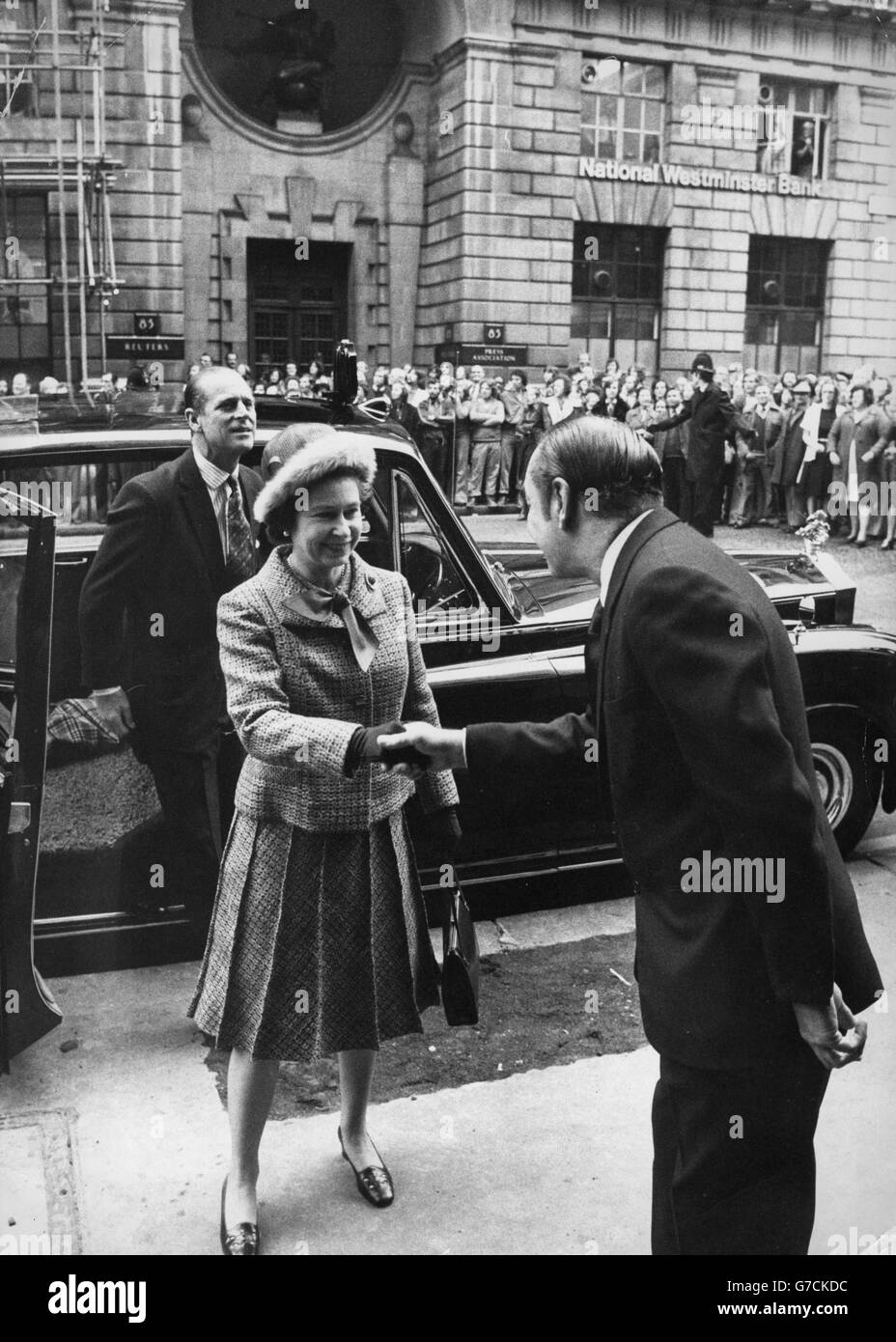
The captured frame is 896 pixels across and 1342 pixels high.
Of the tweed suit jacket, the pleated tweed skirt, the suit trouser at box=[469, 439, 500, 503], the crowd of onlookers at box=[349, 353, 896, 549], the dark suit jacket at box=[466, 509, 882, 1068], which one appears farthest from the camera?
the suit trouser at box=[469, 439, 500, 503]

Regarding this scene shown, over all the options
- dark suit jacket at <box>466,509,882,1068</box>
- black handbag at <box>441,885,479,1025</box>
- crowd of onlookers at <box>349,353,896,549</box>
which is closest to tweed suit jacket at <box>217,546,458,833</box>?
black handbag at <box>441,885,479,1025</box>

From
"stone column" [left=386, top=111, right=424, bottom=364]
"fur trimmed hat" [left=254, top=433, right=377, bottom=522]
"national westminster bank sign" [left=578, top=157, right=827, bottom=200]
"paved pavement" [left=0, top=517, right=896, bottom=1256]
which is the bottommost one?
"paved pavement" [left=0, top=517, right=896, bottom=1256]

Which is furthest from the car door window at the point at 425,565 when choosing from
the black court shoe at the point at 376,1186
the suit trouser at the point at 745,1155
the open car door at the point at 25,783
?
the suit trouser at the point at 745,1155

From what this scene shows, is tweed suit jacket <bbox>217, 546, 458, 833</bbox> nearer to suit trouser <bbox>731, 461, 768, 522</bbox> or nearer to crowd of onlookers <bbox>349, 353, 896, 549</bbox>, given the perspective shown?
crowd of onlookers <bbox>349, 353, 896, 549</bbox>

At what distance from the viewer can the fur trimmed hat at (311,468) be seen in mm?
2535

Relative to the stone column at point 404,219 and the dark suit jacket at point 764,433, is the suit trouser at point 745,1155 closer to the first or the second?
the stone column at point 404,219

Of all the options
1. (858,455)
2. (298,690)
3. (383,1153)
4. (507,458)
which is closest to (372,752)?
(298,690)

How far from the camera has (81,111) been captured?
701cm

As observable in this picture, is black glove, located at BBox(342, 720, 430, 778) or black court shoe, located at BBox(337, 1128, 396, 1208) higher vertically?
black glove, located at BBox(342, 720, 430, 778)

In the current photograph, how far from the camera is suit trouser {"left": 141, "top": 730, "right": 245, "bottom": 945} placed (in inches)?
150

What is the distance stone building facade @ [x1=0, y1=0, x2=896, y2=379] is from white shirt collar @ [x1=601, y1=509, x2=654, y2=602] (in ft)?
18.2

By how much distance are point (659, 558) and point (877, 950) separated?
291 cm
